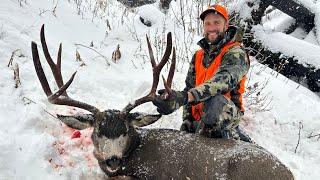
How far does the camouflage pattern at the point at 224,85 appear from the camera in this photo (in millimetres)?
4617

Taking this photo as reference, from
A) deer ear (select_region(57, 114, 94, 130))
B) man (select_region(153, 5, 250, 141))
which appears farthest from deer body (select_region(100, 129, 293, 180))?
deer ear (select_region(57, 114, 94, 130))

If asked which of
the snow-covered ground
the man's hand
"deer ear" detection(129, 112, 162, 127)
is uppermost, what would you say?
the man's hand

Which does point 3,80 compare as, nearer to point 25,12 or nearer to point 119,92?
point 119,92

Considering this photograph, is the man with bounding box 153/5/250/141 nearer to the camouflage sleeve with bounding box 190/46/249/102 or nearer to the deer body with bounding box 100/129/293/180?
the camouflage sleeve with bounding box 190/46/249/102

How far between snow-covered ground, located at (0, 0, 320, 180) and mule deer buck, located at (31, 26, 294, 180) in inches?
20.5

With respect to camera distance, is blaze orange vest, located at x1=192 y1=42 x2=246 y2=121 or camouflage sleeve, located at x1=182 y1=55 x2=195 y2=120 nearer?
blaze orange vest, located at x1=192 y1=42 x2=246 y2=121

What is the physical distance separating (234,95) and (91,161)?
1786mm

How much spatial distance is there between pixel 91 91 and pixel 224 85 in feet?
7.46

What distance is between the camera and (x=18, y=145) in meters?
4.73

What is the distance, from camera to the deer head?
4332 mm

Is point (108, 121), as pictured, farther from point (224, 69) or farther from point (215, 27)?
point (215, 27)

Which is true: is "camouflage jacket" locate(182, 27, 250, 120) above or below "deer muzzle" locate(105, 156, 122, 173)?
above

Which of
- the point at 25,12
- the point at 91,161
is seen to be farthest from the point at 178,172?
the point at 25,12

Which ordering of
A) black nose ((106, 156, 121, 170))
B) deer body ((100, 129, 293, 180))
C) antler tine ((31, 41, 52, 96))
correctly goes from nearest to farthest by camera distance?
1. antler tine ((31, 41, 52, 96))
2. black nose ((106, 156, 121, 170))
3. deer body ((100, 129, 293, 180))
